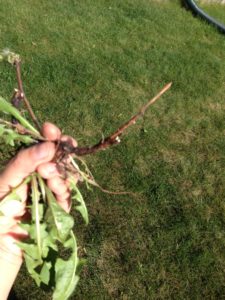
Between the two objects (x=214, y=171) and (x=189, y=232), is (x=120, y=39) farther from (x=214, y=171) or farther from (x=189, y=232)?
(x=189, y=232)

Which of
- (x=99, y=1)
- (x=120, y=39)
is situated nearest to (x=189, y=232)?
(x=120, y=39)

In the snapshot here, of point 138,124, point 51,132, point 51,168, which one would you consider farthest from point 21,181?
point 138,124

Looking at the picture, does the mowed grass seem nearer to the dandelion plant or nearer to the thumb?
the dandelion plant

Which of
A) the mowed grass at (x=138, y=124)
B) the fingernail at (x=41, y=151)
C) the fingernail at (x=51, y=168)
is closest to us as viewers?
the fingernail at (x=41, y=151)

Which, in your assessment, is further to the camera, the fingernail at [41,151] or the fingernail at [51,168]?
the fingernail at [51,168]

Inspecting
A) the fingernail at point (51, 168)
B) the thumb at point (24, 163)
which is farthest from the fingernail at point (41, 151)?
the fingernail at point (51, 168)

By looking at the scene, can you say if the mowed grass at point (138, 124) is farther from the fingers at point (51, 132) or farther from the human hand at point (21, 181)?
the fingers at point (51, 132)

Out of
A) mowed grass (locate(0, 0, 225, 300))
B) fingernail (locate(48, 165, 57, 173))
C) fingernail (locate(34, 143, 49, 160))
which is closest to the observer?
fingernail (locate(34, 143, 49, 160))

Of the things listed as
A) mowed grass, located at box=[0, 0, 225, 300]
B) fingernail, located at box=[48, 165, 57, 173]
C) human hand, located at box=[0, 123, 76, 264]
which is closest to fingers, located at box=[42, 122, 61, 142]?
human hand, located at box=[0, 123, 76, 264]

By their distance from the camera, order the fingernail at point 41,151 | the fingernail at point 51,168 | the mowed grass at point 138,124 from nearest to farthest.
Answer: the fingernail at point 41,151 < the fingernail at point 51,168 < the mowed grass at point 138,124

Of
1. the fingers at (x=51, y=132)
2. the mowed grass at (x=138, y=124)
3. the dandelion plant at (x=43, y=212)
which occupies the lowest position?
the mowed grass at (x=138, y=124)
